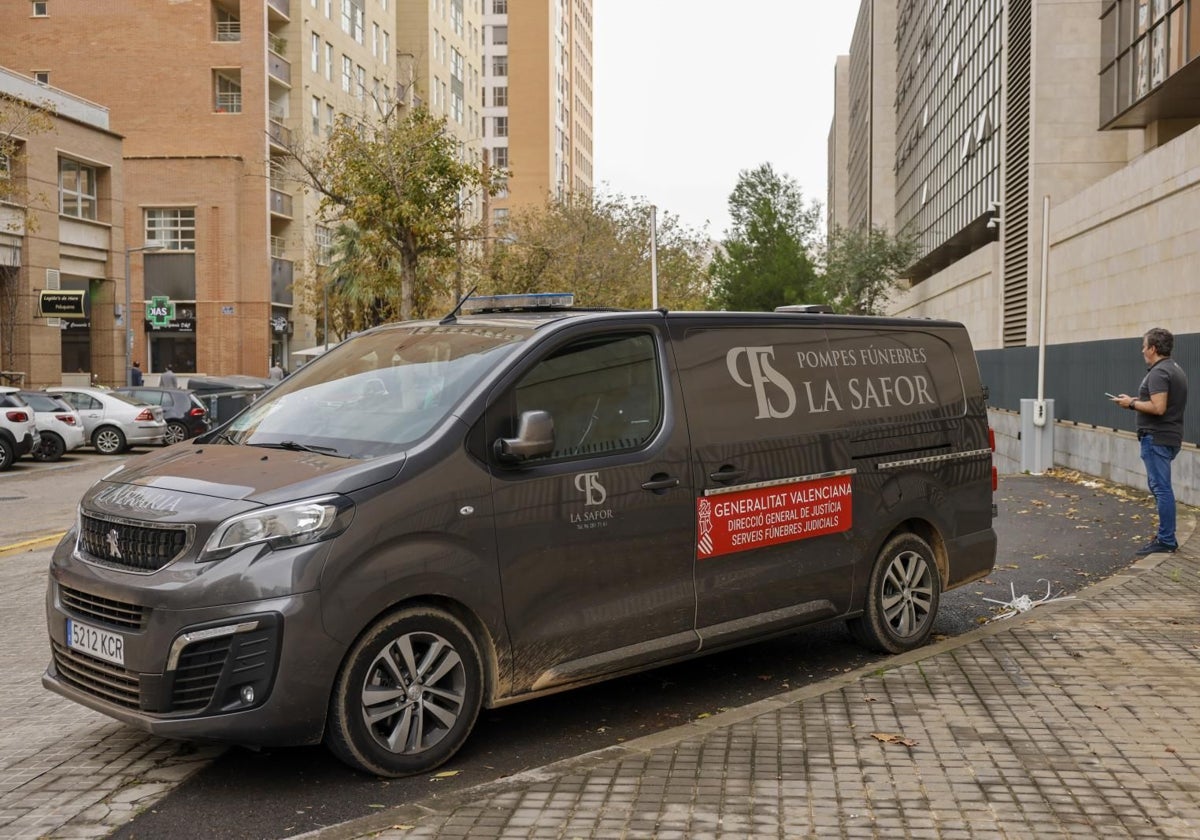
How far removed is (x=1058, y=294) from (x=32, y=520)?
2805cm

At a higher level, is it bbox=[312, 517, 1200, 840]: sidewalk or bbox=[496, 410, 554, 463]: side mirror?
bbox=[496, 410, 554, 463]: side mirror

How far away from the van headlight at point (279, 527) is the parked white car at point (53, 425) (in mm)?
22456

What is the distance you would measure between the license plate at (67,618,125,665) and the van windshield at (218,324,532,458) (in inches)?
41.8

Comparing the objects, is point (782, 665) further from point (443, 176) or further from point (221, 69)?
point (221, 69)

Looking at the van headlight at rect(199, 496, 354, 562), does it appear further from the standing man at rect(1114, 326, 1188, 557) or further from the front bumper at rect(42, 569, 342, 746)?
the standing man at rect(1114, 326, 1188, 557)

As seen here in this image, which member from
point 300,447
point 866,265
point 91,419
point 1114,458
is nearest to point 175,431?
point 91,419

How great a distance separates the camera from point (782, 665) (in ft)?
23.6

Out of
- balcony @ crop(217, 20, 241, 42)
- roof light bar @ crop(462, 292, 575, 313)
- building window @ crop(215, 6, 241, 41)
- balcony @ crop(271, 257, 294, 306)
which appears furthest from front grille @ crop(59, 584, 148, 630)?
balcony @ crop(217, 20, 241, 42)

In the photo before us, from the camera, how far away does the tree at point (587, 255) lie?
42.2 m

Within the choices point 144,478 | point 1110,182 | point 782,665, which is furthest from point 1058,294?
point 144,478

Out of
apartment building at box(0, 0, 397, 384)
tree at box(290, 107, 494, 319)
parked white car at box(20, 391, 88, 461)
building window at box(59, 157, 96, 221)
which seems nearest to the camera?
parked white car at box(20, 391, 88, 461)

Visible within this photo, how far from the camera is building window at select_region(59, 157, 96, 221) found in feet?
134

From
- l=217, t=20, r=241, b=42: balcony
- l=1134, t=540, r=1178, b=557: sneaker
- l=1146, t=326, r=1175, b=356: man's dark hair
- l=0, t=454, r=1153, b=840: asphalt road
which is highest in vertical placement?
l=217, t=20, r=241, b=42: balcony

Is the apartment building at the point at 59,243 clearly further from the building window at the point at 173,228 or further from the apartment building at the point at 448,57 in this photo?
the apartment building at the point at 448,57
